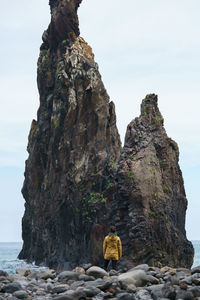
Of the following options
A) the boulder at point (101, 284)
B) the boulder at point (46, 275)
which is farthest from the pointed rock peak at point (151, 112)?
the boulder at point (101, 284)

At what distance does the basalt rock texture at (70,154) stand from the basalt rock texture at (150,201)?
26.2ft

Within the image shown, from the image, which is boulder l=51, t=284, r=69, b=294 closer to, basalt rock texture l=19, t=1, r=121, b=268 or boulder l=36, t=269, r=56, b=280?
boulder l=36, t=269, r=56, b=280

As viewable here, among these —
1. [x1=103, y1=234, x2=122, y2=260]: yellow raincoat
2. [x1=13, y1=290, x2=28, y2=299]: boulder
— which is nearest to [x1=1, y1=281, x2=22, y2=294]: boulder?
[x1=13, y1=290, x2=28, y2=299]: boulder

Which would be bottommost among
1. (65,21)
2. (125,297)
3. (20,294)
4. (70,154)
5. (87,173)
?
(20,294)

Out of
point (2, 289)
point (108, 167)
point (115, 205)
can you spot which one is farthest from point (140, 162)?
point (2, 289)

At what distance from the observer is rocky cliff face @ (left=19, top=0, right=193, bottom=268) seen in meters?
35.3

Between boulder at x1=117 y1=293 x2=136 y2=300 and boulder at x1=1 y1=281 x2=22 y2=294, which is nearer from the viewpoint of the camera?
boulder at x1=117 y1=293 x2=136 y2=300

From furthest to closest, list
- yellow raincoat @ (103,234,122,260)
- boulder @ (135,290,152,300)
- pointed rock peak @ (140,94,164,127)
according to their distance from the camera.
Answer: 1. pointed rock peak @ (140,94,164,127)
2. yellow raincoat @ (103,234,122,260)
3. boulder @ (135,290,152,300)

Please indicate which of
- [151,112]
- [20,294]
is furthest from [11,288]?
[151,112]

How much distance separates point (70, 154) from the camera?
53281 millimetres

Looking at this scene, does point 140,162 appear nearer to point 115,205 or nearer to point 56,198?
point 115,205

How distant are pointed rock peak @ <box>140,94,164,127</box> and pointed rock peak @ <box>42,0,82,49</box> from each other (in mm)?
21115

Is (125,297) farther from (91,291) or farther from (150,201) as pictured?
(150,201)

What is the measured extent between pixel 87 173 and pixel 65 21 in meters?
20.4
